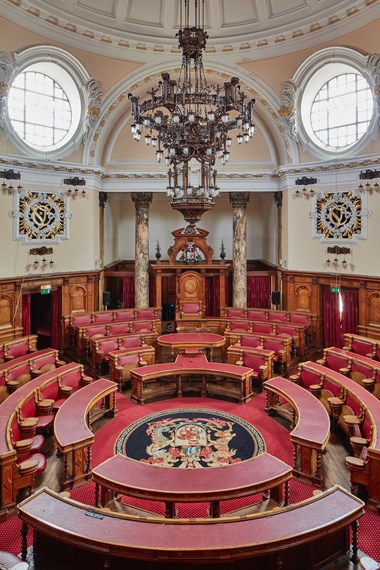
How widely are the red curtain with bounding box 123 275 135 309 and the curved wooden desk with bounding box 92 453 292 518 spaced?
423 inches

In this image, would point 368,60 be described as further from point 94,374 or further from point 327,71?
Result: point 94,374

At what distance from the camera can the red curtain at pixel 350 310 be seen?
41.5ft

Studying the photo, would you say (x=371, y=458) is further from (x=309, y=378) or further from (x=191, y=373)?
(x=191, y=373)

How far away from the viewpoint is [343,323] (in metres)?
13.0

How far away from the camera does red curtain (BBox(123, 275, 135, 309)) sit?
16.1 metres

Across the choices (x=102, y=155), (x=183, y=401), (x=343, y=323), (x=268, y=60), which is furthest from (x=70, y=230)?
(x=343, y=323)

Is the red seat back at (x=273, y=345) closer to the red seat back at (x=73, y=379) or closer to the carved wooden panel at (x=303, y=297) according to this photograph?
the carved wooden panel at (x=303, y=297)

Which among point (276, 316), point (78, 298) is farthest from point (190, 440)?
point (78, 298)

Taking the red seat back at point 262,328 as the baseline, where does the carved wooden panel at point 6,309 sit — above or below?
above

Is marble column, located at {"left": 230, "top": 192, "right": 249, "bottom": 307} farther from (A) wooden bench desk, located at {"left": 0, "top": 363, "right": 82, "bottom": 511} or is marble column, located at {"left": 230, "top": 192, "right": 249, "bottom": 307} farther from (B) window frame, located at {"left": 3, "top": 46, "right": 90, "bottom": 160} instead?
(A) wooden bench desk, located at {"left": 0, "top": 363, "right": 82, "bottom": 511}

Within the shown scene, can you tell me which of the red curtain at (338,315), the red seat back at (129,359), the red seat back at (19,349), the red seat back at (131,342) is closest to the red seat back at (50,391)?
the red seat back at (129,359)

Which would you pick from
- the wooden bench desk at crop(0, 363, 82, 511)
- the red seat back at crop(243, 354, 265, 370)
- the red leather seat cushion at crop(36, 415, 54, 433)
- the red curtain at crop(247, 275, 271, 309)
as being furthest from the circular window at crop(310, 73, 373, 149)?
the wooden bench desk at crop(0, 363, 82, 511)

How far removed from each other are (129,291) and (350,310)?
8.46 metres

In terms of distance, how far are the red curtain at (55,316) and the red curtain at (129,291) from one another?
3258 mm
